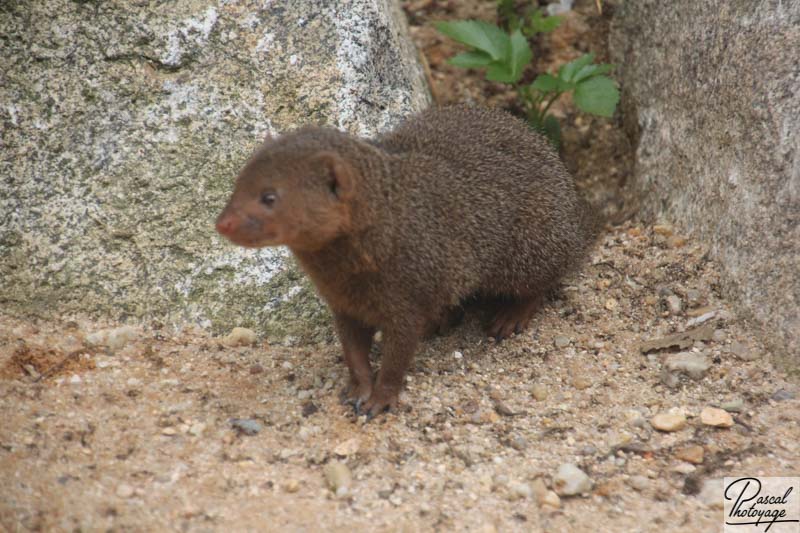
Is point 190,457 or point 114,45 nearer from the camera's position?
point 190,457

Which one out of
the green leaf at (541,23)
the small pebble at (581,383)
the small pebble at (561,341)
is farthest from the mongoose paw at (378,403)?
the green leaf at (541,23)

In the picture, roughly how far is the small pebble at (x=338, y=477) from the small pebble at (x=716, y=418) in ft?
4.37

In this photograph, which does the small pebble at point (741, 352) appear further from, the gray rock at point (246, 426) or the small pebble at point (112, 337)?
the small pebble at point (112, 337)

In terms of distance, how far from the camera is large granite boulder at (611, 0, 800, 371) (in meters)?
3.46

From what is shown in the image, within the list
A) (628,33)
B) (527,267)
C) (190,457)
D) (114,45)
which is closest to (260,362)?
(190,457)

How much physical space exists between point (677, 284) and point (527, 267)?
2.38ft

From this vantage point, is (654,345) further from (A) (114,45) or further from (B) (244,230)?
(A) (114,45)

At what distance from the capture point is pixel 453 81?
17.1 feet

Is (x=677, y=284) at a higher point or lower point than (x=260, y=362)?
lower

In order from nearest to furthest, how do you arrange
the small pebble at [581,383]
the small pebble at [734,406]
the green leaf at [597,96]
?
1. the small pebble at [734,406]
2. the small pebble at [581,383]
3. the green leaf at [597,96]

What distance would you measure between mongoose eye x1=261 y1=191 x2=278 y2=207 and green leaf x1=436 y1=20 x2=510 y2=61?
1.87 meters

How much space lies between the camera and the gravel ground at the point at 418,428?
9.12 ft

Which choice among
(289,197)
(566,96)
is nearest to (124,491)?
(289,197)

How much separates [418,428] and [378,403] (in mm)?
198
